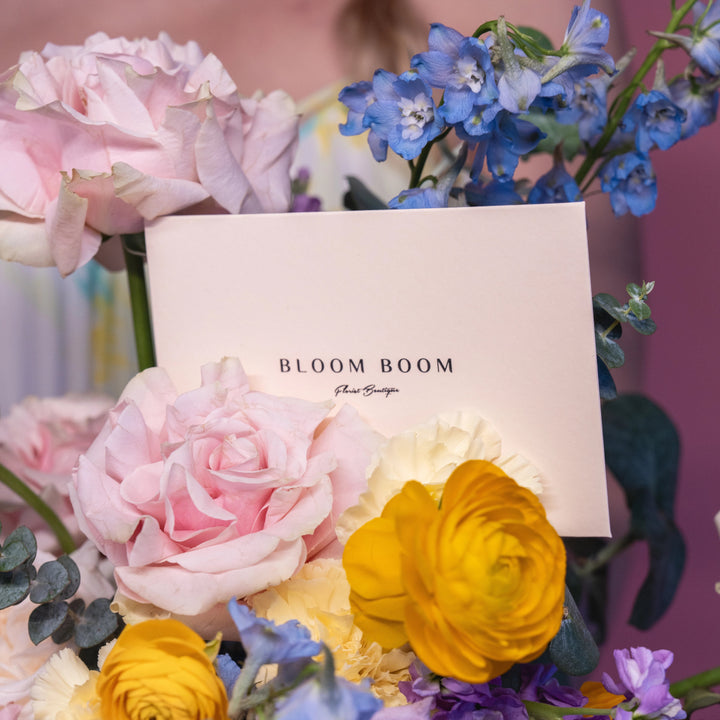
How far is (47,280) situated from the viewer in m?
0.95

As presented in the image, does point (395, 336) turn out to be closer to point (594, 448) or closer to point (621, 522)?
point (594, 448)

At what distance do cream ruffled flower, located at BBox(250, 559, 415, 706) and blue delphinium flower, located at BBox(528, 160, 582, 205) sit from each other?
12.6 inches

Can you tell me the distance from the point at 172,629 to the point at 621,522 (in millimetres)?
783

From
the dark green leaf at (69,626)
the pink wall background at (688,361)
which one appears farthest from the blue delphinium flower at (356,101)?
the pink wall background at (688,361)

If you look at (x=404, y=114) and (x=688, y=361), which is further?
(x=688, y=361)

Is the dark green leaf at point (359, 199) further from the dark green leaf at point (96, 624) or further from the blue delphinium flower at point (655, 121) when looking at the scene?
the dark green leaf at point (96, 624)

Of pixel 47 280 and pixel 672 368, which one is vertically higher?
pixel 47 280

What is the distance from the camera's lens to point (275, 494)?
0.40 meters

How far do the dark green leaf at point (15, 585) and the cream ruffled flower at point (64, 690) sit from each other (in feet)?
0.15

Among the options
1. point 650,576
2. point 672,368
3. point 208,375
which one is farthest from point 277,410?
point 672,368

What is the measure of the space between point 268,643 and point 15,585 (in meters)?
0.22

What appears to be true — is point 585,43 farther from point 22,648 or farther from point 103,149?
point 22,648

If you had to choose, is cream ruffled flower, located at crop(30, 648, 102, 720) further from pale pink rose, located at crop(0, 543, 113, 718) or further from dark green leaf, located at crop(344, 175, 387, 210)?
dark green leaf, located at crop(344, 175, 387, 210)

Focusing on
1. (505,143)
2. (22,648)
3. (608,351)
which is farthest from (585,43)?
(22,648)
